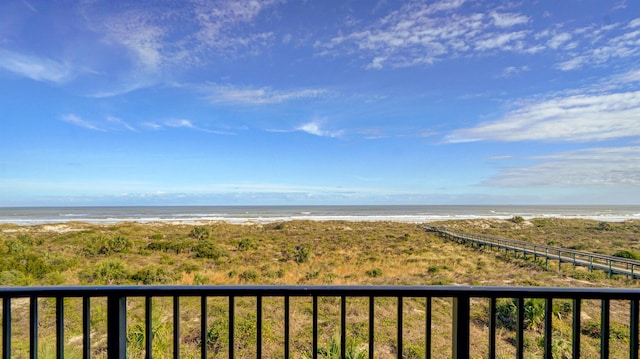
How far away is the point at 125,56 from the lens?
7.77 metres

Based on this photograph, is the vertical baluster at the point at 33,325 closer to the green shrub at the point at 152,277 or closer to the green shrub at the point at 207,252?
the green shrub at the point at 152,277

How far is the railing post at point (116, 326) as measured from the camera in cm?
164

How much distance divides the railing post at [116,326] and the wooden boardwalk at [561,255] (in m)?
15.8

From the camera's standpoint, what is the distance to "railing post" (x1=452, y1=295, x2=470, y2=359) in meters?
1.60

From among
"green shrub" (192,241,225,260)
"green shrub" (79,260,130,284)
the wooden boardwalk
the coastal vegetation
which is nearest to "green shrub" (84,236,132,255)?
the coastal vegetation

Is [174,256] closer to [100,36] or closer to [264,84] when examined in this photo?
[264,84]

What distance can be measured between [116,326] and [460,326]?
1754 mm

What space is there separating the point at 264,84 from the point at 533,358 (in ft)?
41.1

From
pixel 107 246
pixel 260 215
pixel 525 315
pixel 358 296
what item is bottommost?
pixel 260 215

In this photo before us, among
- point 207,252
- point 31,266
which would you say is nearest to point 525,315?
point 207,252

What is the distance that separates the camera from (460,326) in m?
1.63

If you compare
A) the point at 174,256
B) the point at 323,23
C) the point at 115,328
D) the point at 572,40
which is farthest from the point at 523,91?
the point at 174,256

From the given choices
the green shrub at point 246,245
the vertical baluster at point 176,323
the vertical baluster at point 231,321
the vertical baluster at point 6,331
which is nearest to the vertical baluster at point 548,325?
the vertical baluster at point 231,321

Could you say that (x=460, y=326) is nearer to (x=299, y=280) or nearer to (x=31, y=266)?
(x=299, y=280)
